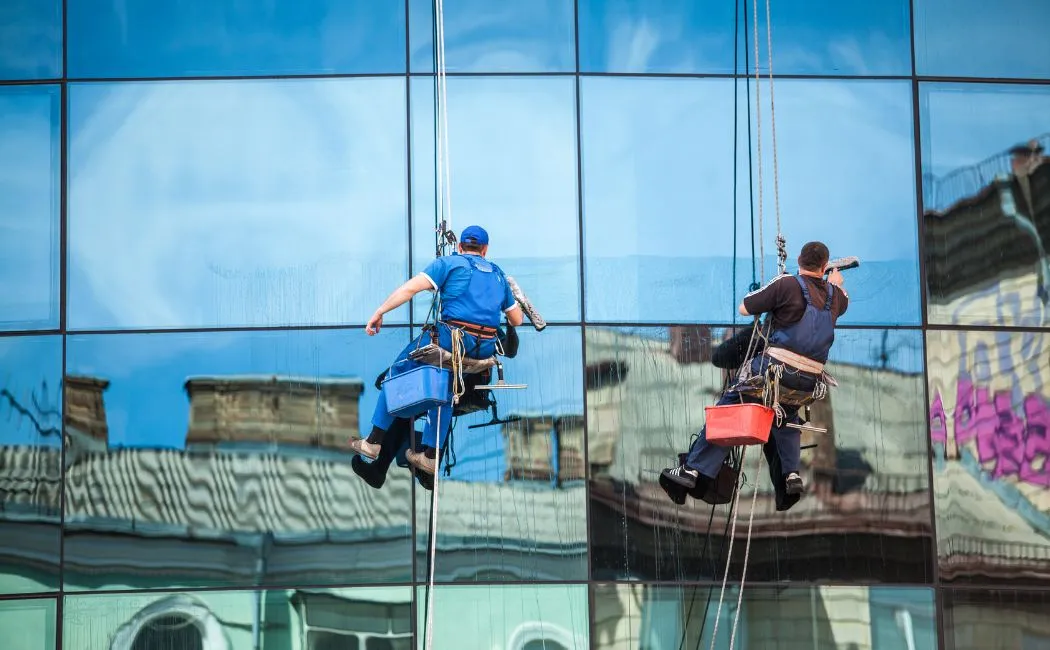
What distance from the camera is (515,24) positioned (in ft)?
39.8

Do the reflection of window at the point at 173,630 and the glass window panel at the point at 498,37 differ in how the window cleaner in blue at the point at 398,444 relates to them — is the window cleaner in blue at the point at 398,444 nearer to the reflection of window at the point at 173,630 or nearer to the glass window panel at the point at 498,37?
the reflection of window at the point at 173,630

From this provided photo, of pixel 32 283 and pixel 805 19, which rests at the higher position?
pixel 805 19

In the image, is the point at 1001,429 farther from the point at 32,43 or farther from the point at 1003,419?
the point at 32,43

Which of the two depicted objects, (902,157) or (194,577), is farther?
(902,157)

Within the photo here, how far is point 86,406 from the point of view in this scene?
1166 cm

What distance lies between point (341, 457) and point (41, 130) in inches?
127

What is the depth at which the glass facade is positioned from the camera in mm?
11500

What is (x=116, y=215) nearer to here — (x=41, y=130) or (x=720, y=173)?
(x=41, y=130)

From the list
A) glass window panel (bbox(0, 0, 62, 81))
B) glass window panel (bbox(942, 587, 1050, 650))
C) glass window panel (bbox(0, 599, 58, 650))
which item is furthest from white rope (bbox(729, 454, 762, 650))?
glass window panel (bbox(0, 0, 62, 81))

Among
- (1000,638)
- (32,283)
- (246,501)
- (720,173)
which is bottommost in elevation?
(1000,638)

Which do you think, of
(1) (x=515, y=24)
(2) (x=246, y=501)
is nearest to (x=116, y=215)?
(2) (x=246, y=501)

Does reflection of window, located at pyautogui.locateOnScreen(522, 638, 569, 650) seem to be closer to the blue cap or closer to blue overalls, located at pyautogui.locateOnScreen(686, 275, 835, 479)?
blue overalls, located at pyautogui.locateOnScreen(686, 275, 835, 479)

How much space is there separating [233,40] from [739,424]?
15.6ft

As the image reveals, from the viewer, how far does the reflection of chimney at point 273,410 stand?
38.2 ft
